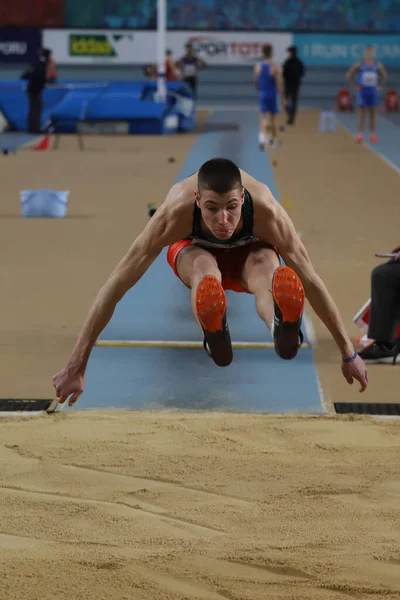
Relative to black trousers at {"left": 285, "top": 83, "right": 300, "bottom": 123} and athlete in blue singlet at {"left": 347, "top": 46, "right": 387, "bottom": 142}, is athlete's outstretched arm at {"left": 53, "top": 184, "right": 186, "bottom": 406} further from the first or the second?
black trousers at {"left": 285, "top": 83, "right": 300, "bottom": 123}

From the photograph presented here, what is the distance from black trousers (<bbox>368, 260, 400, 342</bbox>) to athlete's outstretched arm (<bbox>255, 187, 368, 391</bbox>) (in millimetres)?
2299

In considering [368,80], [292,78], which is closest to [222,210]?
[368,80]

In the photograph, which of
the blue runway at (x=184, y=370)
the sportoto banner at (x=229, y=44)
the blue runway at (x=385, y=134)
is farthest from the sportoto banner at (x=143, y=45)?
the blue runway at (x=184, y=370)

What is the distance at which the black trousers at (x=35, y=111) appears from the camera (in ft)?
94.8

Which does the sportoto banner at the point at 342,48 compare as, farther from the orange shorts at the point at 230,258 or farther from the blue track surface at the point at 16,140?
the orange shorts at the point at 230,258

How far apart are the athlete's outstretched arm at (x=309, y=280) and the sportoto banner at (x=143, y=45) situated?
3675 centimetres

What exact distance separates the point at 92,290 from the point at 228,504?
523 cm

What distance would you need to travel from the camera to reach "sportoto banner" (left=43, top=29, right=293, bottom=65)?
41.8m

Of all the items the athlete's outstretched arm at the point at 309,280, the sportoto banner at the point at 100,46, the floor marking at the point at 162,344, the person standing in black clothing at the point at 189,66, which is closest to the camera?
the athlete's outstretched arm at the point at 309,280

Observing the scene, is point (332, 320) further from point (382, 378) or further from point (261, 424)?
point (382, 378)

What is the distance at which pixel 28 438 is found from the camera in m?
6.69

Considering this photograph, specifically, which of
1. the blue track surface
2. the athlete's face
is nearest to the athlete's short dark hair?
the athlete's face

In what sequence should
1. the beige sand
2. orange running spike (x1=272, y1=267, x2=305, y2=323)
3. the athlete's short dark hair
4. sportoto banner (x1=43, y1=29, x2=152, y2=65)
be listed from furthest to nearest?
sportoto banner (x1=43, y1=29, x2=152, y2=65), the athlete's short dark hair, orange running spike (x1=272, y1=267, x2=305, y2=323), the beige sand

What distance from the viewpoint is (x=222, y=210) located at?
5652mm
